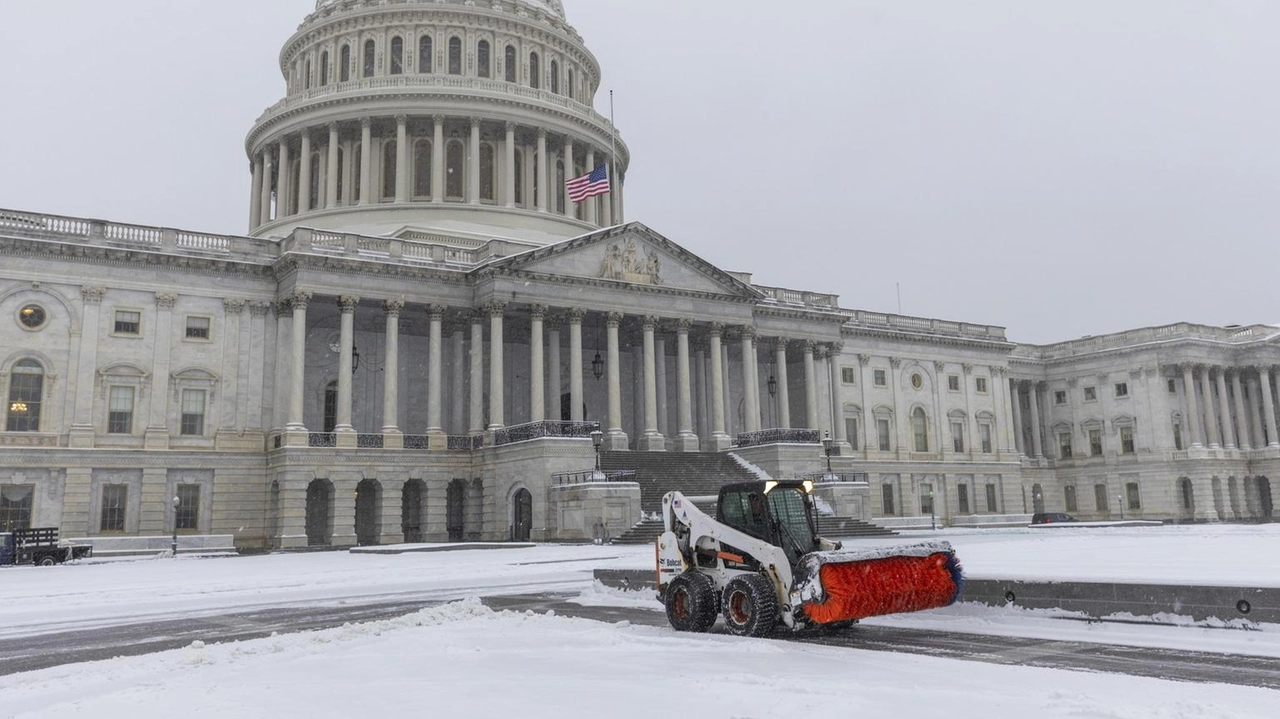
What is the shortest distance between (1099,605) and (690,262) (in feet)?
135

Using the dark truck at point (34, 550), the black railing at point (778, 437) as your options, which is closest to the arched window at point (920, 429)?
the black railing at point (778, 437)

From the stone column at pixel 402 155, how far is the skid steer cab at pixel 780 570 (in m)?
51.2

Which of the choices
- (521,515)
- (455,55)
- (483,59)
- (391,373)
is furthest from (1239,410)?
(391,373)

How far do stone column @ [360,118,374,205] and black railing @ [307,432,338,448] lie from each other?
20.6m

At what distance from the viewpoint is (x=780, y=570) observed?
12414 mm

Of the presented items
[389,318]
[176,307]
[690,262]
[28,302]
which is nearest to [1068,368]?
[690,262]

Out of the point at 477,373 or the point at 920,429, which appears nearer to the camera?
the point at 477,373

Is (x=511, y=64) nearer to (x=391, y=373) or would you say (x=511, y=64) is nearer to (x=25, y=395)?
(x=391, y=373)

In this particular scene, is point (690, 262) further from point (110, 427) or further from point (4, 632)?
point (4, 632)

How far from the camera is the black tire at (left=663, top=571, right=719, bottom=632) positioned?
43.3 ft

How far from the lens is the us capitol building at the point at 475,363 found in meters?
43.2

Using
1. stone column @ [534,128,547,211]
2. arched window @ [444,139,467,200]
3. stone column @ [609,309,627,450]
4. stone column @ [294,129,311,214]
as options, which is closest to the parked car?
stone column @ [609,309,627,450]

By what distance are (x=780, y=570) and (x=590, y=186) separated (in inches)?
1729

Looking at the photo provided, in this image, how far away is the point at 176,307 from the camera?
45219mm
